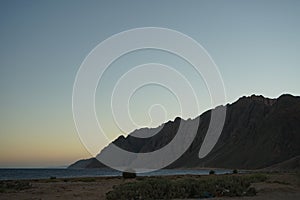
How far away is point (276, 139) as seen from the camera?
166 meters

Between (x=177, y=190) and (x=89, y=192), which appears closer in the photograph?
(x=177, y=190)

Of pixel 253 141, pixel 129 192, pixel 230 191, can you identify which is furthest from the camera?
pixel 253 141

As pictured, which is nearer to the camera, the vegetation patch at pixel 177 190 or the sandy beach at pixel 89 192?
the vegetation patch at pixel 177 190

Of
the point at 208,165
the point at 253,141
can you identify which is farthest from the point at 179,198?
the point at 208,165

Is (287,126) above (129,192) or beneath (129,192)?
above

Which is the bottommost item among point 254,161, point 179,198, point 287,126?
point 179,198

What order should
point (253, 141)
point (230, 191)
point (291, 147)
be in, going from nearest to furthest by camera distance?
point (230, 191) < point (291, 147) < point (253, 141)

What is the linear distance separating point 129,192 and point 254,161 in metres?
150

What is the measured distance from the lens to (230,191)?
2577 cm

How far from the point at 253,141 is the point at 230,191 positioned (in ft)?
522

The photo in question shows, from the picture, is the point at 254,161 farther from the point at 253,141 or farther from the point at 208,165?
the point at 208,165

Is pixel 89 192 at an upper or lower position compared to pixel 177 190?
upper

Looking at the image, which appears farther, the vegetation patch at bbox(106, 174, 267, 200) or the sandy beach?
the sandy beach

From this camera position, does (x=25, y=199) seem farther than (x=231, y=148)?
No
